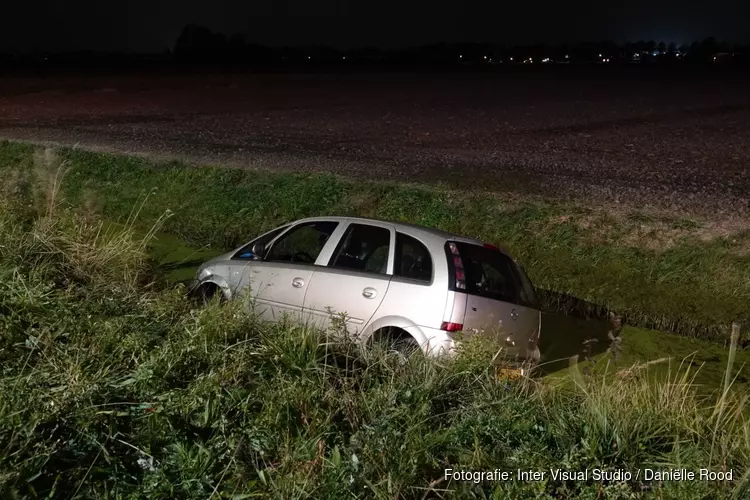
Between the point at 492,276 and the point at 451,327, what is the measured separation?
2.73 ft

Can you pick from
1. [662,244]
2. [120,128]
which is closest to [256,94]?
[120,128]

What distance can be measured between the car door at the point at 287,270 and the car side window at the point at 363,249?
0.83 feet

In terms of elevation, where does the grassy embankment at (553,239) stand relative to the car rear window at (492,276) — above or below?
below

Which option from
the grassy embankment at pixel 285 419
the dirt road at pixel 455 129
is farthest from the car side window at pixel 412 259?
the dirt road at pixel 455 129

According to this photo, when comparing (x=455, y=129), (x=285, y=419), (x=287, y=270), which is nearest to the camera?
(x=285, y=419)

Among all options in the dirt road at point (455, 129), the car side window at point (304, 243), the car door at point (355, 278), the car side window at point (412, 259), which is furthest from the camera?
the dirt road at point (455, 129)

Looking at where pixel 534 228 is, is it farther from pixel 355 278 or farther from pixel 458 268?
pixel 458 268

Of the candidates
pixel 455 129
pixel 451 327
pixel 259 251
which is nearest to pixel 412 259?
pixel 451 327

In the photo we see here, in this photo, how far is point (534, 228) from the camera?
560 inches

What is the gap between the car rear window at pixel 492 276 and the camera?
751cm

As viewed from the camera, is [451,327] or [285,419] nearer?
[285,419]

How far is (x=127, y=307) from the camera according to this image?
710 cm

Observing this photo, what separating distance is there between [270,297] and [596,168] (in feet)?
44.5

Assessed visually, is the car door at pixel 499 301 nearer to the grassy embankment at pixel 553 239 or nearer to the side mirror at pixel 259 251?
the grassy embankment at pixel 553 239
